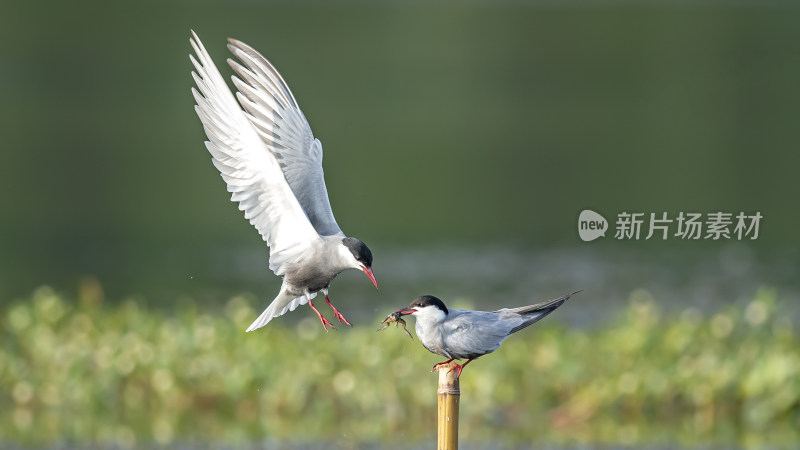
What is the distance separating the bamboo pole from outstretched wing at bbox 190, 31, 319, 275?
939mm

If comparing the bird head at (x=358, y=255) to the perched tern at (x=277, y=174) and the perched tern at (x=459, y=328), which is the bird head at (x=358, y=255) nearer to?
the perched tern at (x=277, y=174)

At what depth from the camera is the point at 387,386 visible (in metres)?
9.28

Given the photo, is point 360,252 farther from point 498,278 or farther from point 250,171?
point 498,278

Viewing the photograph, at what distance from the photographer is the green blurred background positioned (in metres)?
14.8

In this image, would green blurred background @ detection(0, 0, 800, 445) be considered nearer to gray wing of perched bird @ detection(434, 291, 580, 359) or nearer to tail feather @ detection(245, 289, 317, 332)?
tail feather @ detection(245, 289, 317, 332)

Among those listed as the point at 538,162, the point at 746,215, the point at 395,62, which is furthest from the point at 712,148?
the point at 395,62

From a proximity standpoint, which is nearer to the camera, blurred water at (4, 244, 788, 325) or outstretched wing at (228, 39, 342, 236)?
outstretched wing at (228, 39, 342, 236)

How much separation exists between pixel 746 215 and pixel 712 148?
19.5 ft

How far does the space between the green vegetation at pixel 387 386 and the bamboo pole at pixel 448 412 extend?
159 inches

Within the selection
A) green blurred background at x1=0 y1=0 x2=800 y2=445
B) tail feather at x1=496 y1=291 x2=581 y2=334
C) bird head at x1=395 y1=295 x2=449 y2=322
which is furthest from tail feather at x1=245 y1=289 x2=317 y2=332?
green blurred background at x1=0 y1=0 x2=800 y2=445

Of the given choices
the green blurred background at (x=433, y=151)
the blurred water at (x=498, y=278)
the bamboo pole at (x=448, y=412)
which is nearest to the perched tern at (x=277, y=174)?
the bamboo pole at (x=448, y=412)

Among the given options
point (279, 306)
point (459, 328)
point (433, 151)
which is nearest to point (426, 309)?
point (459, 328)

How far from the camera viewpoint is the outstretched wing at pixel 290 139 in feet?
18.9

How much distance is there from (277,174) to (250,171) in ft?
0.55
